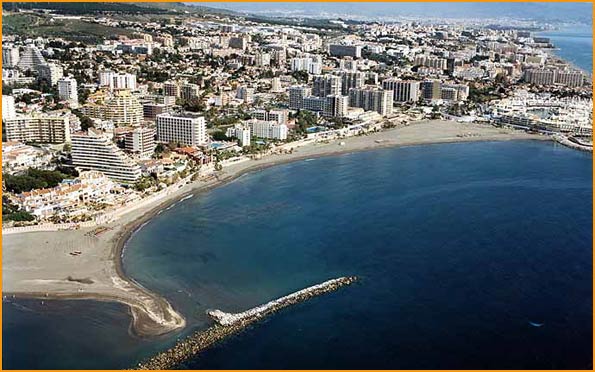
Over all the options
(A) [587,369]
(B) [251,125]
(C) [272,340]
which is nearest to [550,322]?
(A) [587,369]

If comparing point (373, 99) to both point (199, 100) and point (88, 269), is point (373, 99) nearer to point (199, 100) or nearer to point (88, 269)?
point (199, 100)

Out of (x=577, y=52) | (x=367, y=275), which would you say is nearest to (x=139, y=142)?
(x=367, y=275)

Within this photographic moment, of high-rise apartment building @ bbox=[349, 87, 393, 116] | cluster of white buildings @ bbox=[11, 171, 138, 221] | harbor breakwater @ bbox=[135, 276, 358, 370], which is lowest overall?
harbor breakwater @ bbox=[135, 276, 358, 370]

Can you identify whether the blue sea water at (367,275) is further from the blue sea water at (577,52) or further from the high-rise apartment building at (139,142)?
Result: the blue sea water at (577,52)

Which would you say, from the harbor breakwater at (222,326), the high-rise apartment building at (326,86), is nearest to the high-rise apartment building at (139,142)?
the harbor breakwater at (222,326)

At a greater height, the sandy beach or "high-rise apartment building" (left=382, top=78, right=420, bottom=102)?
"high-rise apartment building" (left=382, top=78, right=420, bottom=102)

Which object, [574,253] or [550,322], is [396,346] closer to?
[550,322]

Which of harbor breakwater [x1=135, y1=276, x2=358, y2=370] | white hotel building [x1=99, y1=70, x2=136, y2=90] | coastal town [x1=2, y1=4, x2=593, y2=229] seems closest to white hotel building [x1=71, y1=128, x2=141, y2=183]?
coastal town [x1=2, y1=4, x2=593, y2=229]

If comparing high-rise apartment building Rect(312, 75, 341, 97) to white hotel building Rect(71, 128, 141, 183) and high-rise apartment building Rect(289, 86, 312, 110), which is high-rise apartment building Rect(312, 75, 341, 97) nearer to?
high-rise apartment building Rect(289, 86, 312, 110)
